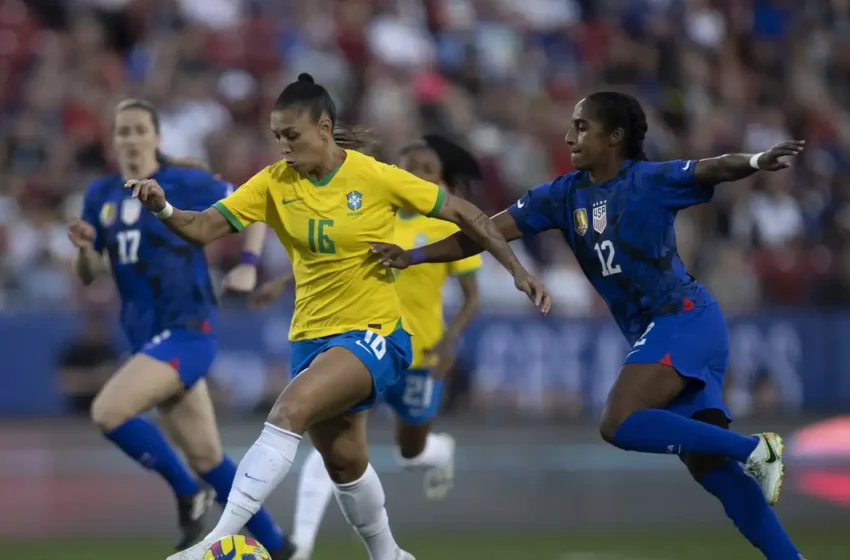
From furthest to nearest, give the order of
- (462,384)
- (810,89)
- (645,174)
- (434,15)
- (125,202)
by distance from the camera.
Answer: (810,89), (434,15), (462,384), (125,202), (645,174)

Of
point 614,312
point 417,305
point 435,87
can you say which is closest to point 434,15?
point 435,87

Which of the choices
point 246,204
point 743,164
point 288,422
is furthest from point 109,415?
point 743,164

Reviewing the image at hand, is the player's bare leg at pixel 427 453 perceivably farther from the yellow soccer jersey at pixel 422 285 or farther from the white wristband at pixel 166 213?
the white wristband at pixel 166 213

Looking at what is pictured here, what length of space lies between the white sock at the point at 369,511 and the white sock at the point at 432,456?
8.51 feet

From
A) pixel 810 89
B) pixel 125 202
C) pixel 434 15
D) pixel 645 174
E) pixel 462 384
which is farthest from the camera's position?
pixel 810 89

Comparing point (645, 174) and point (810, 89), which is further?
point (810, 89)

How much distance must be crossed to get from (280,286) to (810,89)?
1367cm

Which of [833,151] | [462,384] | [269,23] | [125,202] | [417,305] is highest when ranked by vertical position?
[269,23]

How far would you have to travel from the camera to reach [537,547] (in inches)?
402

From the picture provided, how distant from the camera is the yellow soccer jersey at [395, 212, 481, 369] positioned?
942cm

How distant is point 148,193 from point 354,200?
3.34ft

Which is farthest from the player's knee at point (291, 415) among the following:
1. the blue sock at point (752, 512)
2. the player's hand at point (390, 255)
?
the blue sock at point (752, 512)

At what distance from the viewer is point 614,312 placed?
24.9 ft

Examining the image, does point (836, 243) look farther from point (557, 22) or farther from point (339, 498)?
point (339, 498)
